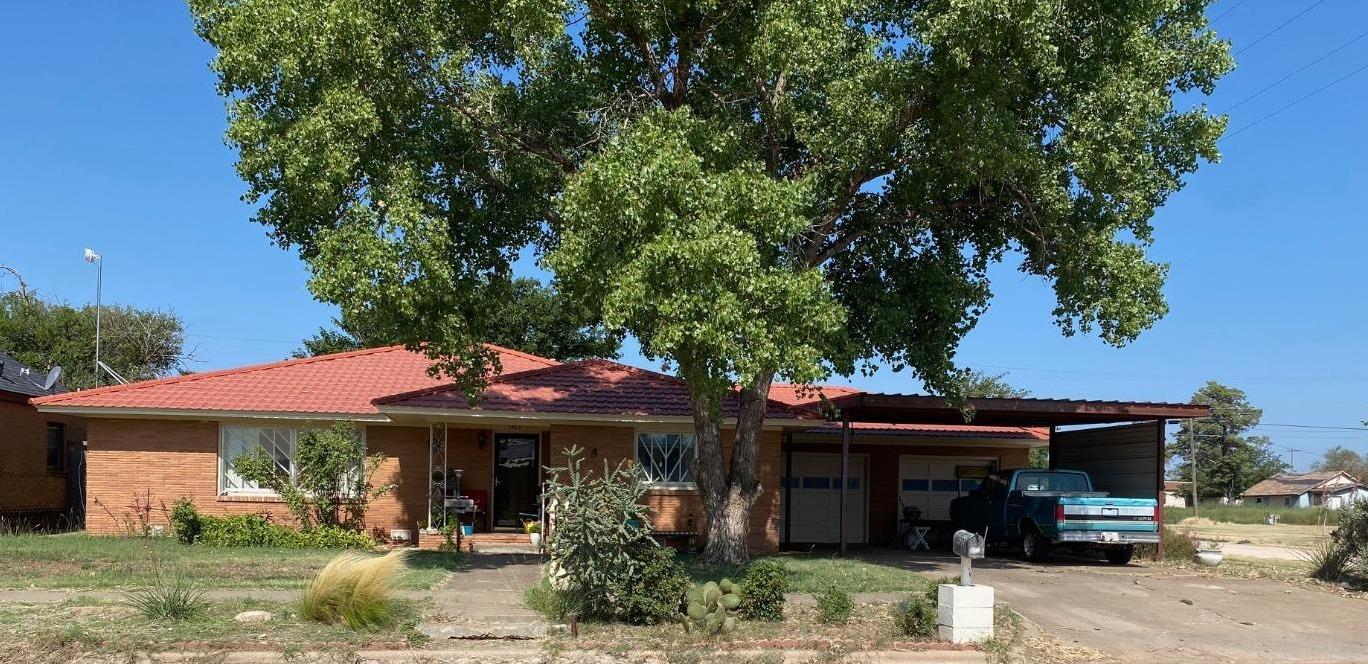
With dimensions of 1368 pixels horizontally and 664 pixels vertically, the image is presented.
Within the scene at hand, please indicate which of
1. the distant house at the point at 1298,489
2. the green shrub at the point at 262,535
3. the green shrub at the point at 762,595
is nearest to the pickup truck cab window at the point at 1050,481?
the green shrub at the point at 762,595

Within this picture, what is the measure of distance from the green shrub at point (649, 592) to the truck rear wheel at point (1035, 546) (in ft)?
36.0

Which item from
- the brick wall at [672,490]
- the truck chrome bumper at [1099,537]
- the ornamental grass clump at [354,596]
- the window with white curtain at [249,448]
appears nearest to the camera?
the ornamental grass clump at [354,596]

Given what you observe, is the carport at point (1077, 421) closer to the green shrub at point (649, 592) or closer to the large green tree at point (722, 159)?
the large green tree at point (722, 159)

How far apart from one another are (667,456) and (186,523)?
851 centimetres

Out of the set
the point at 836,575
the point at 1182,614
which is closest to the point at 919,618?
the point at 1182,614

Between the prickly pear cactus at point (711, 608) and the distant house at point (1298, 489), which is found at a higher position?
the prickly pear cactus at point (711, 608)

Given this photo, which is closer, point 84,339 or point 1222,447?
point 84,339

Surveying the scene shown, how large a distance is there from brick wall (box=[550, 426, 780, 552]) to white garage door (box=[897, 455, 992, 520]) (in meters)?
5.51

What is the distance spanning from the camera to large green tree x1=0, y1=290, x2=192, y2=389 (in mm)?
44438

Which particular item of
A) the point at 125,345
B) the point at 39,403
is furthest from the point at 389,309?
the point at 125,345

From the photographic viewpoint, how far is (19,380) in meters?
25.6

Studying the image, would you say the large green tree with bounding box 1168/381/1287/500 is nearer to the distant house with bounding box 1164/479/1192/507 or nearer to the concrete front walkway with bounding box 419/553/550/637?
the distant house with bounding box 1164/479/1192/507

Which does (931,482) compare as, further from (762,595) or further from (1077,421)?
(762,595)

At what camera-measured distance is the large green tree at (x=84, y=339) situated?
44.4 metres
